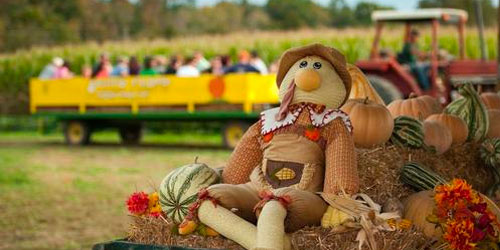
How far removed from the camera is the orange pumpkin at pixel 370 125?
207 inches

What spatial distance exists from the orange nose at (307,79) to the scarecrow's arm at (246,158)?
315 millimetres

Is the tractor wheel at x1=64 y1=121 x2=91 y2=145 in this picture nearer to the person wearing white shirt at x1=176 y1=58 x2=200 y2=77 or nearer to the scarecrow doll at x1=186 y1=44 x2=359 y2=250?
the person wearing white shirt at x1=176 y1=58 x2=200 y2=77

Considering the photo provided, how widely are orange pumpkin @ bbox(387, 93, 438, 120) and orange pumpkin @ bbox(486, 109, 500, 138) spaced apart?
1.19ft

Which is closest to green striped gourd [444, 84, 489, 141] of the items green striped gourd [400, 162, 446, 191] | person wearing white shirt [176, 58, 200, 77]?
green striped gourd [400, 162, 446, 191]

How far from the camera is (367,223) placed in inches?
159

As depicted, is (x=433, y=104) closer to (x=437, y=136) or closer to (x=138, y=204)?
(x=437, y=136)

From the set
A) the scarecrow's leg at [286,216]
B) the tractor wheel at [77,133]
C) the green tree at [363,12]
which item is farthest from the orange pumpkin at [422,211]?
the green tree at [363,12]

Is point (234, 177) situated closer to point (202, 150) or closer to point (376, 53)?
point (202, 150)

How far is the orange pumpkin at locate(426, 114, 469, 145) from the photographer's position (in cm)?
612

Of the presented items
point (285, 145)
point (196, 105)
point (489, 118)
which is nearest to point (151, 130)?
point (196, 105)

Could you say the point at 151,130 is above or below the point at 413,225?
below

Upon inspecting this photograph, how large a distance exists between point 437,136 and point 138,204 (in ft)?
6.50

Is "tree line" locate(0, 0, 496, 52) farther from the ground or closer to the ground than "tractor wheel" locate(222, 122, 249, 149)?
farther from the ground

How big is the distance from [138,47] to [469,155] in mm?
27044
